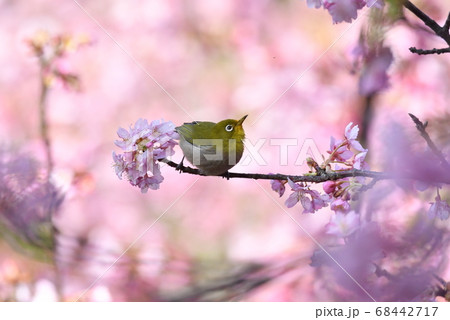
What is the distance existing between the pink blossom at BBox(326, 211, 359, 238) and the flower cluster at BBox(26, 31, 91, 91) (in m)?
0.65

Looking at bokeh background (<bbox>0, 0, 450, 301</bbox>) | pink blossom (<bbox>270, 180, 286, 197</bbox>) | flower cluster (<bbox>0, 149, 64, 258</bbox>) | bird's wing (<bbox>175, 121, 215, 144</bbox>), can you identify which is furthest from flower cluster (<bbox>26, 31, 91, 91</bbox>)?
pink blossom (<bbox>270, 180, 286, 197</bbox>)

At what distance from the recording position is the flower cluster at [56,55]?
3.43 ft

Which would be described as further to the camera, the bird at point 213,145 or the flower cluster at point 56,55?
the flower cluster at point 56,55

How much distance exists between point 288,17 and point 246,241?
442 mm

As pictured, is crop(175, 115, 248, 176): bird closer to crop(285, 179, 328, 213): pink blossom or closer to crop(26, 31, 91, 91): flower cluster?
crop(285, 179, 328, 213): pink blossom

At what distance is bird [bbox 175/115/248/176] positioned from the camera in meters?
0.65

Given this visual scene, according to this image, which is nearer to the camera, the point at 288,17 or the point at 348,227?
the point at 348,227

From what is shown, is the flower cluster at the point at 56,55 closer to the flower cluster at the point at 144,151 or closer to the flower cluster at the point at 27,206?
the flower cluster at the point at 27,206

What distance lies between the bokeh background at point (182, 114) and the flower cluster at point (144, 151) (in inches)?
14.0

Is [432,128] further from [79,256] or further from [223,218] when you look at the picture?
[79,256]

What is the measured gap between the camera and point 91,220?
106 cm

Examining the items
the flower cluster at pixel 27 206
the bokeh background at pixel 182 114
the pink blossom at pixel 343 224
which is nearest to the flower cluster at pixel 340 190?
the pink blossom at pixel 343 224

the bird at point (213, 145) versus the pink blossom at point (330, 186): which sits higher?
the bird at point (213, 145)
